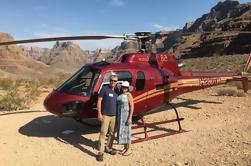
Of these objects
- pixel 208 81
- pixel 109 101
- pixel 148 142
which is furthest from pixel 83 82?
pixel 208 81

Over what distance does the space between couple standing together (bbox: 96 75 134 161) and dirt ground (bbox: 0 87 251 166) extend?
47 centimetres

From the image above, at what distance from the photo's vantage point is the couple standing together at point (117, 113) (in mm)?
8867

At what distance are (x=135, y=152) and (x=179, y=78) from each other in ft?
13.9

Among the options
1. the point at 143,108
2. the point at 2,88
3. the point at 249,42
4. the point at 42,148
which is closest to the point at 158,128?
the point at 143,108

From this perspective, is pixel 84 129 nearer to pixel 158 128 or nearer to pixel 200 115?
pixel 158 128

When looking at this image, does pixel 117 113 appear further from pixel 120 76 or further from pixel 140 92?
pixel 140 92

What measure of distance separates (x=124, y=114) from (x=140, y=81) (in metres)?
2.35

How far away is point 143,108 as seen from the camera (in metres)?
11.4

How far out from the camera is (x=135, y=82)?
10.9 m

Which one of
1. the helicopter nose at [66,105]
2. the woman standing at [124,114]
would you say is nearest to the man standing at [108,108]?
the woman standing at [124,114]

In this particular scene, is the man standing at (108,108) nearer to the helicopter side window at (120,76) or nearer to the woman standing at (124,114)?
the woman standing at (124,114)

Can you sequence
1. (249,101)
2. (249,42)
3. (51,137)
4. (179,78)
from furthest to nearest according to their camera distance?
(249,42) → (249,101) → (179,78) → (51,137)

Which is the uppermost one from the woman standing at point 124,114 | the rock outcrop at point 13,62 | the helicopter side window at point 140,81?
the helicopter side window at point 140,81

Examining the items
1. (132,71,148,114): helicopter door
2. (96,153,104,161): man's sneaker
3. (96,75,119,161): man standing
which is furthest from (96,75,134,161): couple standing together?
(132,71,148,114): helicopter door
